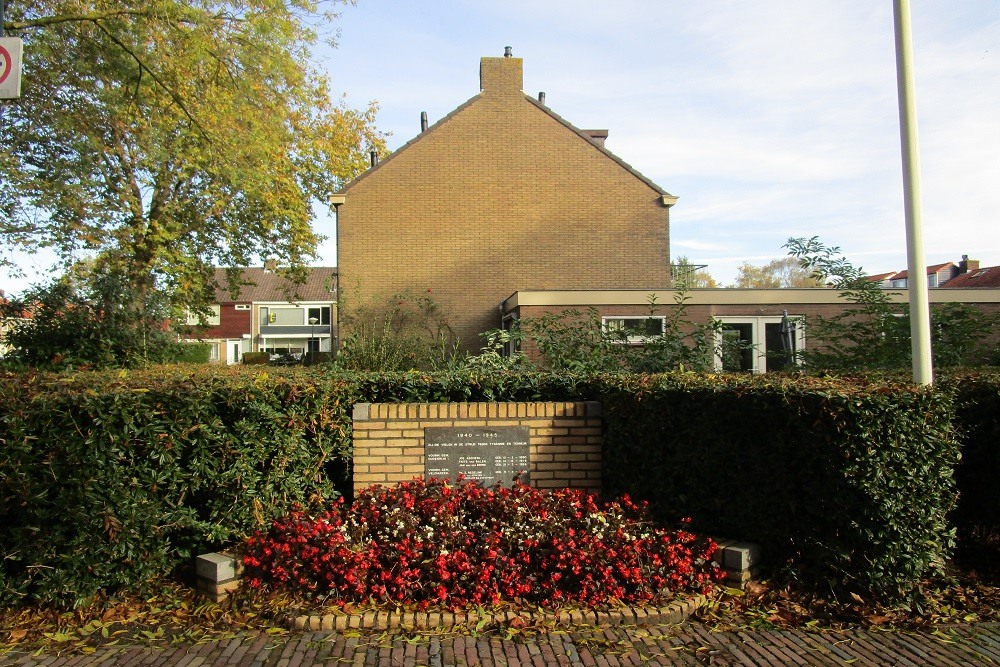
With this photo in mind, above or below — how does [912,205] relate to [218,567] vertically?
above

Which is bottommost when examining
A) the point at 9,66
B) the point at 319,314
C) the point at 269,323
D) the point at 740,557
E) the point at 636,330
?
the point at 740,557

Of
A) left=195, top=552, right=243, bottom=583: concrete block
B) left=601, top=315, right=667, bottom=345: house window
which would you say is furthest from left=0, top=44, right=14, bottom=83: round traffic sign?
left=601, top=315, right=667, bottom=345: house window

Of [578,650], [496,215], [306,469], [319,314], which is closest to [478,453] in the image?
[306,469]

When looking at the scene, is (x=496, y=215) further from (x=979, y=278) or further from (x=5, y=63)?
(x=979, y=278)

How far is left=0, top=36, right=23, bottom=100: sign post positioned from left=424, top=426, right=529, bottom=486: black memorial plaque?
4.71m

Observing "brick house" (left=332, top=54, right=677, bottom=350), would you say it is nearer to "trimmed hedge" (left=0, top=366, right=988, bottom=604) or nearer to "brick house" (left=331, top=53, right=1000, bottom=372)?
"brick house" (left=331, top=53, right=1000, bottom=372)

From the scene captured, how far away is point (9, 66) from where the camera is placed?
6070 millimetres

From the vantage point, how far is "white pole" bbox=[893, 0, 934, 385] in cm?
483

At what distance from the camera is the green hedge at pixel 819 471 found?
13.7ft

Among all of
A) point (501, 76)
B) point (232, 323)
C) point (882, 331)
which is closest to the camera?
point (882, 331)

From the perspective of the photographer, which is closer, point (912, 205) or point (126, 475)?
point (126, 475)

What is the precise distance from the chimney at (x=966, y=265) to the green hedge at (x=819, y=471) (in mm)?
64683

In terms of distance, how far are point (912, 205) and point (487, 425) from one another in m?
3.56

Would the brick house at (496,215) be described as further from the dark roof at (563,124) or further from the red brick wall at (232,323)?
the red brick wall at (232,323)
